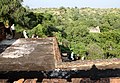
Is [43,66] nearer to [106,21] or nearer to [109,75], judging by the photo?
[109,75]

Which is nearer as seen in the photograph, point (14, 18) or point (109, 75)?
point (109, 75)

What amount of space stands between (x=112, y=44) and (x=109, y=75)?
139 ft

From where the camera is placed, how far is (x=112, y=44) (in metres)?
43.3

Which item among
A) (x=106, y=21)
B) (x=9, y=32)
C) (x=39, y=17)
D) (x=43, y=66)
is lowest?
(x=106, y=21)

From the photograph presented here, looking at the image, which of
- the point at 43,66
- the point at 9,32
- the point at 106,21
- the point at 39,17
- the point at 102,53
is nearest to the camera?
the point at 43,66

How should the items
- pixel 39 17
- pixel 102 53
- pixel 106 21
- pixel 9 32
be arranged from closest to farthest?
pixel 9 32 → pixel 102 53 → pixel 39 17 → pixel 106 21

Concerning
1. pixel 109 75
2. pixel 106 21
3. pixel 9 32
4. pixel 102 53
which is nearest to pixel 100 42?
pixel 102 53

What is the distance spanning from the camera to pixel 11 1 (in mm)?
34406

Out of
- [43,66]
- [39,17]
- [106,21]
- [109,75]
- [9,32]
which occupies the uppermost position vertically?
[109,75]

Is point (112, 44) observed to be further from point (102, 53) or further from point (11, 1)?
point (11, 1)

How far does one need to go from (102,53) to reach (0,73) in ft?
118

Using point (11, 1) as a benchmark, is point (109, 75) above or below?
above

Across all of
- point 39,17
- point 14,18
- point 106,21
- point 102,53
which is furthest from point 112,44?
point 106,21

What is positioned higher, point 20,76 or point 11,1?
point 20,76
